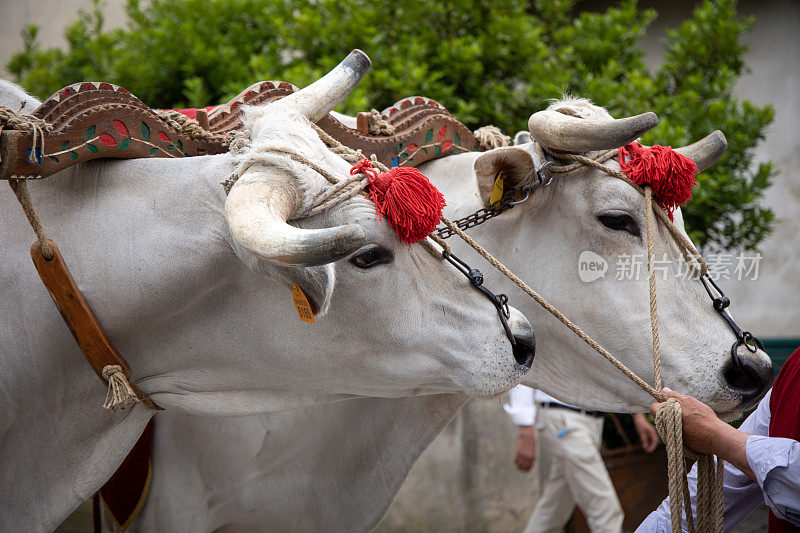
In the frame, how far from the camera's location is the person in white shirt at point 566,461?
4699 millimetres

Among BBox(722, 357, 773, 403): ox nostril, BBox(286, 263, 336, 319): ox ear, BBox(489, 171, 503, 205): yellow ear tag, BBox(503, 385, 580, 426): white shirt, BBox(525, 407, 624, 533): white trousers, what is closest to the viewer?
BBox(286, 263, 336, 319): ox ear

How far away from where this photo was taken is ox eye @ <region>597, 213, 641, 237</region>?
261 cm

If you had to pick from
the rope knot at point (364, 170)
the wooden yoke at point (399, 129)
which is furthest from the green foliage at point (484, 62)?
the rope knot at point (364, 170)

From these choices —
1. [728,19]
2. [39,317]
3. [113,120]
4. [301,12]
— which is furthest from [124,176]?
[728,19]

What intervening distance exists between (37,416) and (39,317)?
0.29m

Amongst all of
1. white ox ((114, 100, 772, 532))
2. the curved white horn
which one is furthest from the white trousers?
the curved white horn

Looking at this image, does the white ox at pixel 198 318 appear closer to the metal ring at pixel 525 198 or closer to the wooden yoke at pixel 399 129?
the wooden yoke at pixel 399 129

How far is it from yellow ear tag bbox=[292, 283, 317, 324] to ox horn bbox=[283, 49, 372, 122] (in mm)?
567

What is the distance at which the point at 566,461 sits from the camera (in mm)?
4746

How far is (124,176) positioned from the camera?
2072mm

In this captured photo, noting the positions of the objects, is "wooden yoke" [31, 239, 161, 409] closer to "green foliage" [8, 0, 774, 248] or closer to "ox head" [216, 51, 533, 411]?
"ox head" [216, 51, 533, 411]

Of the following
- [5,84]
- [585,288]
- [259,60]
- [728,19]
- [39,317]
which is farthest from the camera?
[728,19]

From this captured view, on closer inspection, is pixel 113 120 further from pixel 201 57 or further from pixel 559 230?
pixel 201 57

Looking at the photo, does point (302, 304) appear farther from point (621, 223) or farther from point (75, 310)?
point (621, 223)
